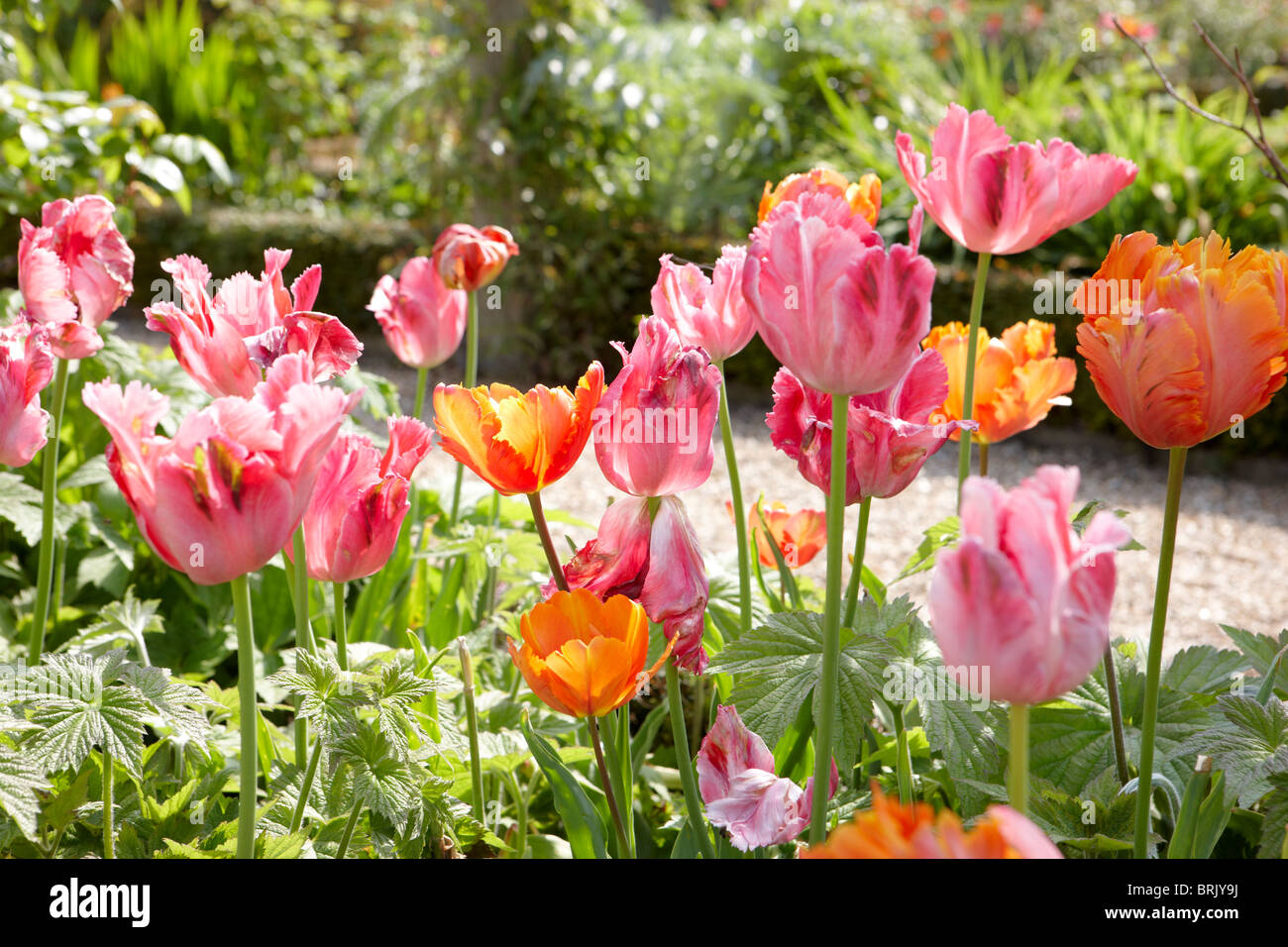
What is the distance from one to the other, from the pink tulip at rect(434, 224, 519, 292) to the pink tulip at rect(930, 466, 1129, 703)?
1.20m

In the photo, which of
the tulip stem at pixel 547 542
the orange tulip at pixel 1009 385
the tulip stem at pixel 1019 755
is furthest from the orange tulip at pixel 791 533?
the tulip stem at pixel 1019 755

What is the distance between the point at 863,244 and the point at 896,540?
3509 mm

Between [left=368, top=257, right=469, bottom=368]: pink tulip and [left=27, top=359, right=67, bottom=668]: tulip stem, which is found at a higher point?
[left=368, top=257, right=469, bottom=368]: pink tulip

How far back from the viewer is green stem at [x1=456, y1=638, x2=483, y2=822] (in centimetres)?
102

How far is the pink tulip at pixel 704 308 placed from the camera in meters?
1.11

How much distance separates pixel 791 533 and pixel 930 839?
1111 millimetres

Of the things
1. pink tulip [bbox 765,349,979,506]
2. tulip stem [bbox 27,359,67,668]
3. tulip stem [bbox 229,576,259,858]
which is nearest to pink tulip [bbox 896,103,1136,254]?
pink tulip [bbox 765,349,979,506]

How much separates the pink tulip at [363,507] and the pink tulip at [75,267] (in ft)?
1.51

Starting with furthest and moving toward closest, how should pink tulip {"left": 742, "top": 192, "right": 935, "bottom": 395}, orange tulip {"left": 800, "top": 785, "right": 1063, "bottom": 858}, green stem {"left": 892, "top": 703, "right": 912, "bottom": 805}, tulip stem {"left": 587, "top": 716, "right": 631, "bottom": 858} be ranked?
green stem {"left": 892, "top": 703, "right": 912, "bottom": 805}
tulip stem {"left": 587, "top": 716, "right": 631, "bottom": 858}
pink tulip {"left": 742, "top": 192, "right": 935, "bottom": 395}
orange tulip {"left": 800, "top": 785, "right": 1063, "bottom": 858}

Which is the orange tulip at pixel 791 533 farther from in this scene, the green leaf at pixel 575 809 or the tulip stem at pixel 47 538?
the tulip stem at pixel 47 538

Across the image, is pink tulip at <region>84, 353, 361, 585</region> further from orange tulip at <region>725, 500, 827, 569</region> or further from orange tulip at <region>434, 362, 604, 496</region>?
orange tulip at <region>725, 500, 827, 569</region>


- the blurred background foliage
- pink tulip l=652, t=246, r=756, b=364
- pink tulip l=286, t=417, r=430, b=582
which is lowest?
pink tulip l=286, t=417, r=430, b=582

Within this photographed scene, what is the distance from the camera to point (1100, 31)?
9828 mm
